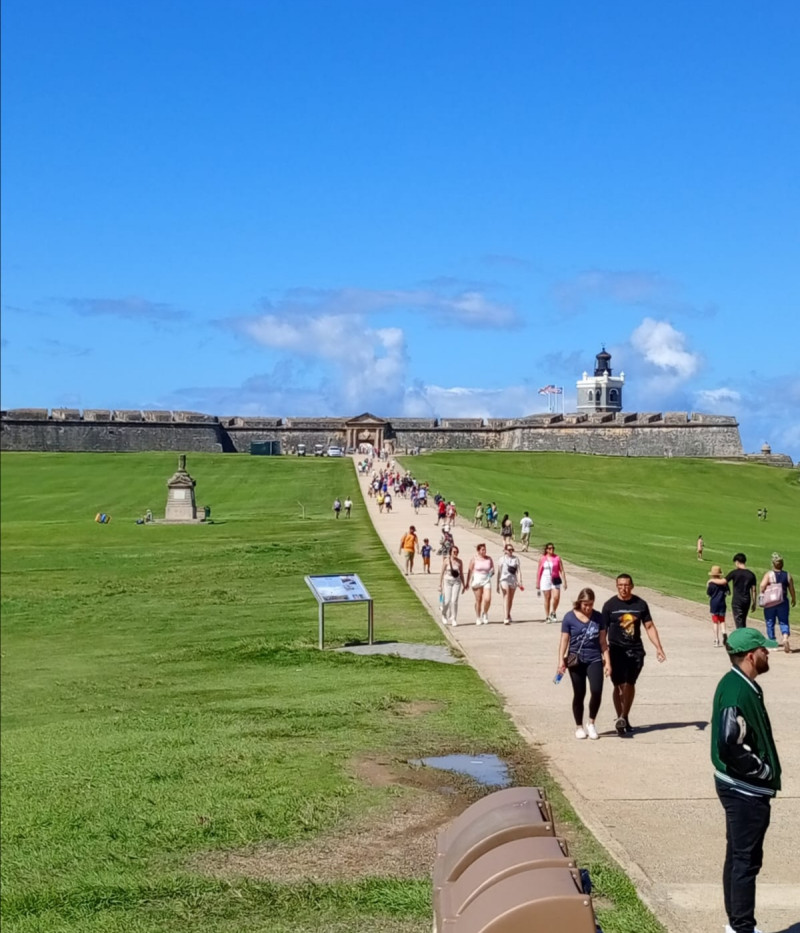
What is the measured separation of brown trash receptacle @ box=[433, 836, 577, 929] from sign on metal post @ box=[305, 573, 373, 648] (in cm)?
1289

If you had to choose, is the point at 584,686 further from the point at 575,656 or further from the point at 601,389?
the point at 601,389

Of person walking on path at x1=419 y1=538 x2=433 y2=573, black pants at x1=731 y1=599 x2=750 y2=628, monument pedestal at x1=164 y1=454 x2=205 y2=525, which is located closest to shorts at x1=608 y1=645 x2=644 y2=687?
black pants at x1=731 y1=599 x2=750 y2=628

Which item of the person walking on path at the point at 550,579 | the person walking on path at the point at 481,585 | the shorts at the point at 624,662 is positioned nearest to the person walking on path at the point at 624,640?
the shorts at the point at 624,662

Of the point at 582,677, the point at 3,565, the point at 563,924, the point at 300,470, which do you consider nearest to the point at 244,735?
Answer: the point at 582,677

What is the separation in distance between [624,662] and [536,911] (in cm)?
782

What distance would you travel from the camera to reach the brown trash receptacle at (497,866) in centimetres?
403

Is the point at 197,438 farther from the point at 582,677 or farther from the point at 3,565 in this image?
the point at 582,677

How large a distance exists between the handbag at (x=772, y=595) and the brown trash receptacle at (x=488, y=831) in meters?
13.2

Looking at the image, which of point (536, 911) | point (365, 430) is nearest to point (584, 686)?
point (536, 911)

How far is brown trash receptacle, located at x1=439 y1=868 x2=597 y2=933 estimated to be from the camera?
378 cm

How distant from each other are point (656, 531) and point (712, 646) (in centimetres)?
3079

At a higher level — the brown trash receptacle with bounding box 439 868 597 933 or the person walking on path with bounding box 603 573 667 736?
the brown trash receptacle with bounding box 439 868 597 933

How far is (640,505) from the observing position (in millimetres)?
62906

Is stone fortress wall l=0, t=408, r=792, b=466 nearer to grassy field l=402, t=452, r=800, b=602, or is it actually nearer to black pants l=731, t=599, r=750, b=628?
grassy field l=402, t=452, r=800, b=602
